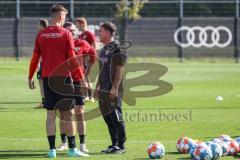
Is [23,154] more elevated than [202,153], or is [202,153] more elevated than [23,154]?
[202,153]

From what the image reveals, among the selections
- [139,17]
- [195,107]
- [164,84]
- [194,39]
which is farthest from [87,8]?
[195,107]

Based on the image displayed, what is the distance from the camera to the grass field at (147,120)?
500 inches

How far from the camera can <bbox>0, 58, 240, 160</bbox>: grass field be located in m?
12.7

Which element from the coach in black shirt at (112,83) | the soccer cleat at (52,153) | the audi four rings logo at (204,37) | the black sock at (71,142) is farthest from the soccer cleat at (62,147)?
the audi four rings logo at (204,37)

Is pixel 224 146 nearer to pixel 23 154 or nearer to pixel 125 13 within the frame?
pixel 23 154

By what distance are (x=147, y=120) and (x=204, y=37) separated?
25.1 metres

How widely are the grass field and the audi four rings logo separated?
479 inches

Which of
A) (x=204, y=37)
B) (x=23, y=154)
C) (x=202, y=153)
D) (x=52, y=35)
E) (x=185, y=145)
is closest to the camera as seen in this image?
(x=202, y=153)

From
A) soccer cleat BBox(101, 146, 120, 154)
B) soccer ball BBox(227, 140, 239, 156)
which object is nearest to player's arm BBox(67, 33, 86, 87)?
soccer cleat BBox(101, 146, 120, 154)

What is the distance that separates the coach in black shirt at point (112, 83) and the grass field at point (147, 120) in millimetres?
319

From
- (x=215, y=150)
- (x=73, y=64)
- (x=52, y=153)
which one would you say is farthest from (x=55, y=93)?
(x=215, y=150)

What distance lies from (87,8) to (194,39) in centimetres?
687

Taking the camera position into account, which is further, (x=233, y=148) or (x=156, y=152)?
(x=233, y=148)

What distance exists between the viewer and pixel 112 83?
1240 centimetres
